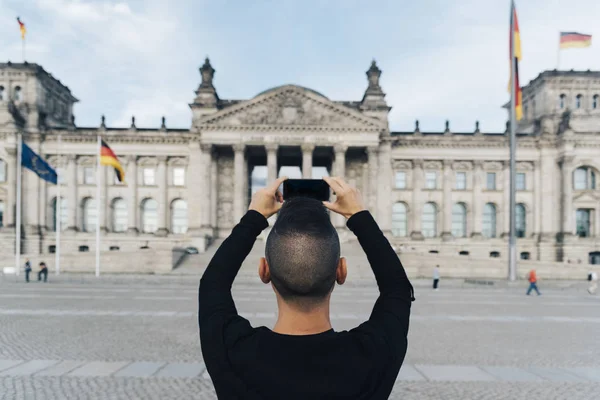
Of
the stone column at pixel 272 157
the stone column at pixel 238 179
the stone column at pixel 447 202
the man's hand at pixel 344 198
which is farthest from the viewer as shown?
the stone column at pixel 447 202

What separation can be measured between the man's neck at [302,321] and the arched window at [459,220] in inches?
2529


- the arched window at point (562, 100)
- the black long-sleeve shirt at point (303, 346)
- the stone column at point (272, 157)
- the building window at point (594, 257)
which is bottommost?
the building window at point (594, 257)

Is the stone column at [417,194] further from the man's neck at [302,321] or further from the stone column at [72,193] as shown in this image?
the man's neck at [302,321]

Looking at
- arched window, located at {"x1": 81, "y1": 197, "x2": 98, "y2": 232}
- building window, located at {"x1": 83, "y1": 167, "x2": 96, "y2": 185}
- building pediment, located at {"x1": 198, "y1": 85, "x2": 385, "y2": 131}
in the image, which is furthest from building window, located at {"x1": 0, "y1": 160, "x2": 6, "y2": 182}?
building pediment, located at {"x1": 198, "y1": 85, "x2": 385, "y2": 131}

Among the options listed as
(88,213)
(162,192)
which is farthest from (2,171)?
(162,192)

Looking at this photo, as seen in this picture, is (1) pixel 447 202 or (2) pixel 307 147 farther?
(1) pixel 447 202

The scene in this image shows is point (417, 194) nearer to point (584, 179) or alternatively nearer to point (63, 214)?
point (584, 179)

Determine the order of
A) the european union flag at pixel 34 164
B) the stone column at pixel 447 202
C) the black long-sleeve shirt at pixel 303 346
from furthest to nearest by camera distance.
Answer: the stone column at pixel 447 202
the european union flag at pixel 34 164
the black long-sleeve shirt at pixel 303 346

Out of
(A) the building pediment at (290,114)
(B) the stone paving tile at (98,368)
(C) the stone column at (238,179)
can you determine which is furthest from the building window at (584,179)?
(B) the stone paving tile at (98,368)

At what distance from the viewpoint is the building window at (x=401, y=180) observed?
209 feet

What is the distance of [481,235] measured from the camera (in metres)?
62.5

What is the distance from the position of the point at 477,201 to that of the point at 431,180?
6184 mm

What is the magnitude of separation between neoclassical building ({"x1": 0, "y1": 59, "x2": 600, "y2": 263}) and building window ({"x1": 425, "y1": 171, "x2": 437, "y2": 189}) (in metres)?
0.14

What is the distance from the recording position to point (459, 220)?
6400cm
